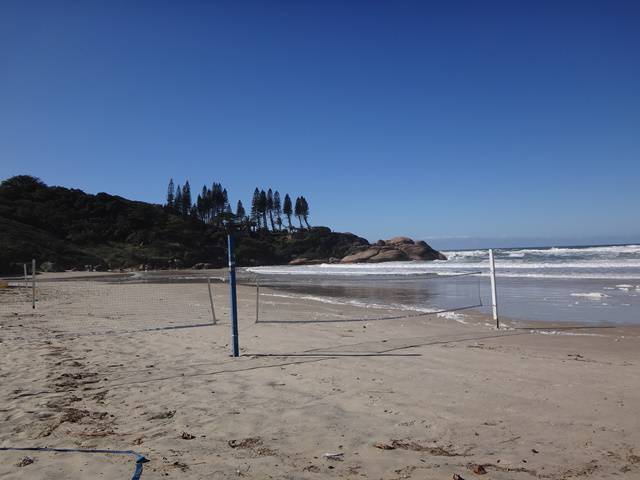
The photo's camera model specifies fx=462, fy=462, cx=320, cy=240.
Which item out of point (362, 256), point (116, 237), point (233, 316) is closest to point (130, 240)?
point (116, 237)

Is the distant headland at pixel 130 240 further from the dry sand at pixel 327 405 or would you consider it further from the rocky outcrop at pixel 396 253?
the dry sand at pixel 327 405

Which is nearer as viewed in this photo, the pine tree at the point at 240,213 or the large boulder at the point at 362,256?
the large boulder at the point at 362,256

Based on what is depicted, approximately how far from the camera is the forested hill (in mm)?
55094

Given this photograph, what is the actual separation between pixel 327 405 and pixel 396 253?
60229mm

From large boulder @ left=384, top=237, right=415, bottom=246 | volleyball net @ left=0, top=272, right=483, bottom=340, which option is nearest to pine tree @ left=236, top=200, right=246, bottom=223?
large boulder @ left=384, top=237, right=415, bottom=246

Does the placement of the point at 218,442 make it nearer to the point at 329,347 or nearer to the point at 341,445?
the point at 341,445

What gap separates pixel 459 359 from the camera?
255 inches

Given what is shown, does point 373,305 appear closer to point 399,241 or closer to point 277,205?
→ point 399,241

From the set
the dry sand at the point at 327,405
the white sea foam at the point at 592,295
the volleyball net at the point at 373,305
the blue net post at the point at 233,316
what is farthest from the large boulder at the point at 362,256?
the blue net post at the point at 233,316

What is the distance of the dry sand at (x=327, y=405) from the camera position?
3.26m

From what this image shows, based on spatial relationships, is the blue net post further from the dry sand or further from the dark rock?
the dark rock

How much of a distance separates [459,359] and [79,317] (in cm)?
995

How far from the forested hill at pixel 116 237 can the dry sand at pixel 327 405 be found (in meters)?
47.2

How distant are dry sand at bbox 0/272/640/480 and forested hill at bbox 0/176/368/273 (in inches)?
1859
